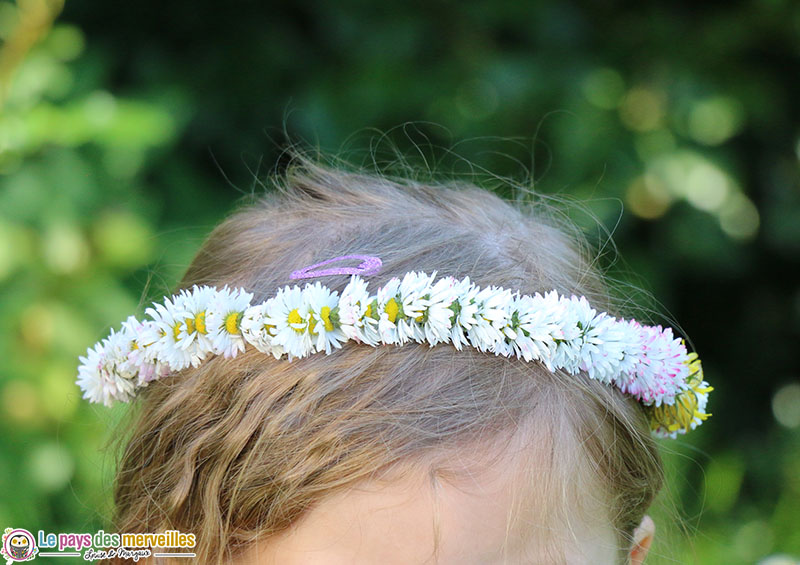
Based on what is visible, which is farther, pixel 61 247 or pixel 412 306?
pixel 61 247

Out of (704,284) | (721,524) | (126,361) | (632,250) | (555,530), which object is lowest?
(721,524)

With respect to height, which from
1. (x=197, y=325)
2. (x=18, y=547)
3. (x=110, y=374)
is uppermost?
(x=197, y=325)

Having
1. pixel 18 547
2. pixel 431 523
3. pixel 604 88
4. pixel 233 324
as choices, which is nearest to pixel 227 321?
pixel 233 324

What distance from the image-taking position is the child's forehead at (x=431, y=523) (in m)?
0.83

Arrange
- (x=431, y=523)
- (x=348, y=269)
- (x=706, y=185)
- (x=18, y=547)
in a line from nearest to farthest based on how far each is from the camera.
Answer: (x=431, y=523) → (x=348, y=269) → (x=18, y=547) → (x=706, y=185)

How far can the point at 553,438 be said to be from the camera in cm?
92

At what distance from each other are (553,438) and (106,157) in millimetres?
1233

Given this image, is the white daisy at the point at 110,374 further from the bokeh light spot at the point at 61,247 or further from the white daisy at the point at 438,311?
the bokeh light spot at the point at 61,247

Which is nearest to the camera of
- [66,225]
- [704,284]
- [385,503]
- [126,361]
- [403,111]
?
[385,503]

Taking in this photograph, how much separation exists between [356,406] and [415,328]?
11 cm

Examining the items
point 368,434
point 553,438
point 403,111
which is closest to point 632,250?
point 403,111

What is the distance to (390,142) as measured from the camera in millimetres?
1786

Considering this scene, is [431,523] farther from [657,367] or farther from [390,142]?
[390,142]

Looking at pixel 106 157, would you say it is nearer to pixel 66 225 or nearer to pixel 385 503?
pixel 66 225
